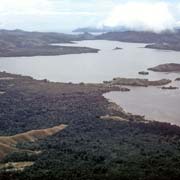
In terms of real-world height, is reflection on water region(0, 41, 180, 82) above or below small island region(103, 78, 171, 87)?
above

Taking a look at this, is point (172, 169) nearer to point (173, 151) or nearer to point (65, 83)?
point (173, 151)

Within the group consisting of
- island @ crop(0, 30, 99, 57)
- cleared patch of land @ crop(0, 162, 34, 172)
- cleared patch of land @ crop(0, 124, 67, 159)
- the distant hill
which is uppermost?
the distant hill

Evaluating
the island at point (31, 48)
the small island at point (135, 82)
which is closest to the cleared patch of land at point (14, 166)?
the small island at point (135, 82)

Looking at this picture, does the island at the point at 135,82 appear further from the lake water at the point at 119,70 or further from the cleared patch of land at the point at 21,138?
the cleared patch of land at the point at 21,138

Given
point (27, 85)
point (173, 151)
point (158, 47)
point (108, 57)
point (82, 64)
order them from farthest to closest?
point (158, 47) < point (108, 57) < point (82, 64) < point (27, 85) < point (173, 151)

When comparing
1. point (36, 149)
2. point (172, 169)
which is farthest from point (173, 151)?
point (36, 149)

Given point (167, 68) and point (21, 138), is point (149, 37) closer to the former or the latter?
point (167, 68)

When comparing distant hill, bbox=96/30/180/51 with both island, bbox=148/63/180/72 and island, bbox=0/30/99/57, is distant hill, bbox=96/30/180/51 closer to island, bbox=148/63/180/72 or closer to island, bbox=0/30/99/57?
island, bbox=0/30/99/57

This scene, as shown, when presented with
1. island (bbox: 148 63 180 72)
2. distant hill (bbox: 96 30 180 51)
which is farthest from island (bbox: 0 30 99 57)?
island (bbox: 148 63 180 72)
